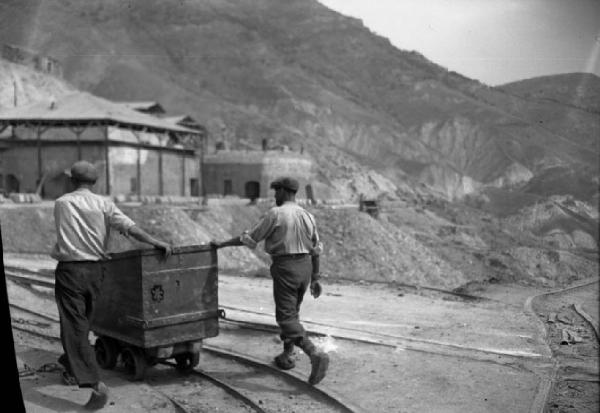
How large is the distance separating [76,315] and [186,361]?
1643mm

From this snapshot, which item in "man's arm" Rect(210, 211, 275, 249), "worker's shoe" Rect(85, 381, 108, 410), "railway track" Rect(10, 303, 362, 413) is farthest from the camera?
"man's arm" Rect(210, 211, 275, 249)

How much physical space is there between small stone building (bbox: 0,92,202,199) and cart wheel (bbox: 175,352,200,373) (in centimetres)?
3084

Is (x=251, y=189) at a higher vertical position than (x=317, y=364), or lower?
higher

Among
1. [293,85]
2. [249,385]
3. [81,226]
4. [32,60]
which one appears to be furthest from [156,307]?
[293,85]

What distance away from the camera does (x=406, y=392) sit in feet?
19.1

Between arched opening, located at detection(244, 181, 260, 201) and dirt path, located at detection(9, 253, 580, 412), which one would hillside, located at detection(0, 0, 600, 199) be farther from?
dirt path, located at detection(9, 253, 580, 412)

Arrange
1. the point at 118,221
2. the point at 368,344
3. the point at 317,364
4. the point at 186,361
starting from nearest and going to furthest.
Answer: the point at 118,221 < the point at 317,364 < the point at 186,361 < the point at 368,344

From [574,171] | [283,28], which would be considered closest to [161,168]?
[574,171]

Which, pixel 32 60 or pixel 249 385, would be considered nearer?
pixel 249 385

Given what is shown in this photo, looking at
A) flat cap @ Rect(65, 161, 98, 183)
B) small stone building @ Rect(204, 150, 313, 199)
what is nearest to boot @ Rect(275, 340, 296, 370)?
flat cap @ Rect(65, 161, 98, 183)

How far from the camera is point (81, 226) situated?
5.23m

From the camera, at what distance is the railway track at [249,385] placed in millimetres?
5434

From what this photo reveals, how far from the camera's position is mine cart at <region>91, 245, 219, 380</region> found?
5.79 metres

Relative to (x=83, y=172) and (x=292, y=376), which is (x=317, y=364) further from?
(x=83, y=172)
